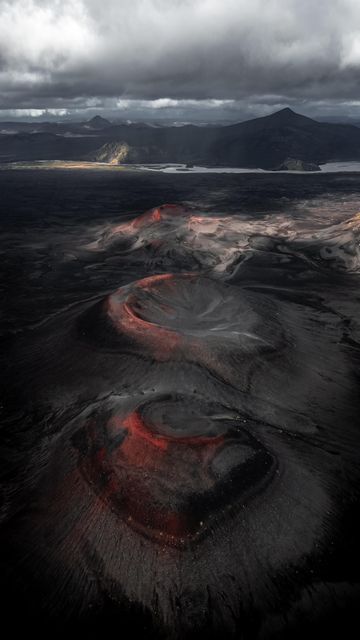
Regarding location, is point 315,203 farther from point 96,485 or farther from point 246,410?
point 96,485

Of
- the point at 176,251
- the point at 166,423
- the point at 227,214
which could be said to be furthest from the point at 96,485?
the point at 227,214

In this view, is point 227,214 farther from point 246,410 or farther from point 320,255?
point 246,410

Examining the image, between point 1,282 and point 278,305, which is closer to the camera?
point 278,305

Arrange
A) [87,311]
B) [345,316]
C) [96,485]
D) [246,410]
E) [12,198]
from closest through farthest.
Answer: [96,485], [246,410], [87,311], [345,316], [12,198]

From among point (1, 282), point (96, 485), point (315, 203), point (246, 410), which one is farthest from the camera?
point (315, 203)

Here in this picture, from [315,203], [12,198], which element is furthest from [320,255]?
[12,198]

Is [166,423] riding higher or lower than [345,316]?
higher
